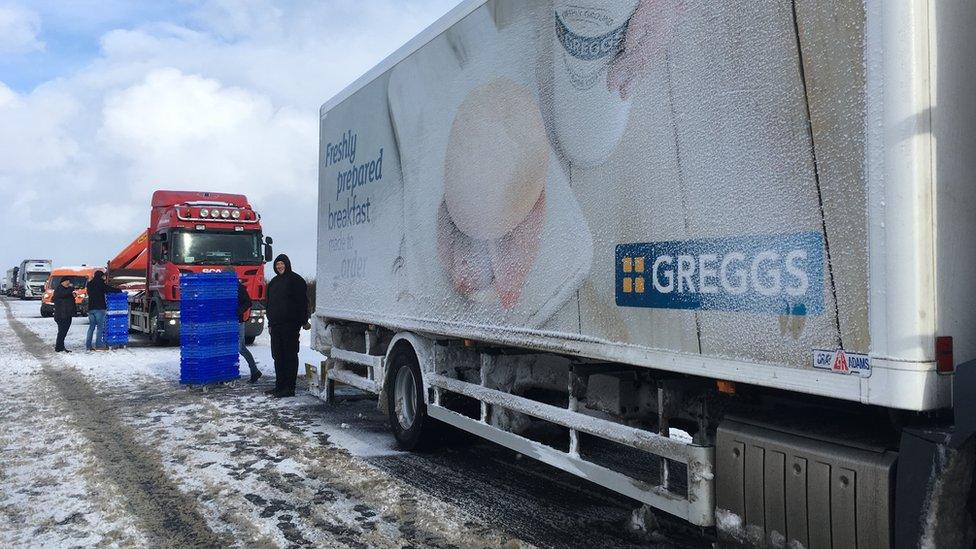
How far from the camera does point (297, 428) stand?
26.2 feet

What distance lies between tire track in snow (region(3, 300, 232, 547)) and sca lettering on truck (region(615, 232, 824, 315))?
3011 millimetres

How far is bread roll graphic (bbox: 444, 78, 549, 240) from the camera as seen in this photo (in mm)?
4879

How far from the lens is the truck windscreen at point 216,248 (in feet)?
55.9

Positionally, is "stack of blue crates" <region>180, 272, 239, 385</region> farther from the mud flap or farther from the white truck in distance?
the white truck in distance

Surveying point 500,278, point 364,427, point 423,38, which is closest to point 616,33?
point 500,278

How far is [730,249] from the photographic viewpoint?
3312 mm

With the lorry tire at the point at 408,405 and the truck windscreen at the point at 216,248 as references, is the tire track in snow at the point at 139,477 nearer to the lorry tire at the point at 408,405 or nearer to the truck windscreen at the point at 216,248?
the lorry tire at the point at 408,405

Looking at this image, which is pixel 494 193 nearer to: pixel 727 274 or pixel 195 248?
pixel 727 274

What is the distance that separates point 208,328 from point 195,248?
6911 millimetres

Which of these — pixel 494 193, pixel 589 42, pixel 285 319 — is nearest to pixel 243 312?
pixel 285 319

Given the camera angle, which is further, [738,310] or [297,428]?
[297,428]

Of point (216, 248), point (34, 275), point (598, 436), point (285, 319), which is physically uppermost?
point (34, 275)

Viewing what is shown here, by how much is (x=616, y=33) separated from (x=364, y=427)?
5.51 metres

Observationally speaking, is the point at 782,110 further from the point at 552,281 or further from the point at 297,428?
the point at 297,428
